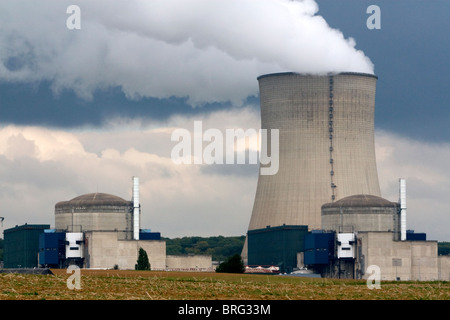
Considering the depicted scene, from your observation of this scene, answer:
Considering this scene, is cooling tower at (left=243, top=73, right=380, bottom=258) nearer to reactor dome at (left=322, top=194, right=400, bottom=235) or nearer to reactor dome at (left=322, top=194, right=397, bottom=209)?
reactor dome at (left=322, top=194, right=397, bottom=209)

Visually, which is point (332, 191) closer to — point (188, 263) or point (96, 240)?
point (188, 263)

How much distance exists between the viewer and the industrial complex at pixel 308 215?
10731 centimetres

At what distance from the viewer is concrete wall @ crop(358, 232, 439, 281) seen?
111250 millimetres

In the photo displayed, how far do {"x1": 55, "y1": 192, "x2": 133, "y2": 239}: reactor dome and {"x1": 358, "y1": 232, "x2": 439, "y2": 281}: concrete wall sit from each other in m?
25.0

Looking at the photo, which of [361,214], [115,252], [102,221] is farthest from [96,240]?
[361,214]

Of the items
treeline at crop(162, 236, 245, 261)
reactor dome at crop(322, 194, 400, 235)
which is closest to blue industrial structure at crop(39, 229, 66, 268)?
reactor dome at crop(322, 194, 400, 235)

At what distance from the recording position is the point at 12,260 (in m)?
123

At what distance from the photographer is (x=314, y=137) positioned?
108 m

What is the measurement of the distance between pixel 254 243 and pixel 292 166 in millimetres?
20485
